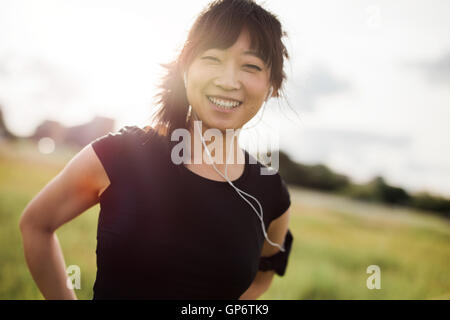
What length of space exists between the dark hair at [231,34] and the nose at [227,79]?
11 centimetres

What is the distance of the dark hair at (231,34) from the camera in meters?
1.51

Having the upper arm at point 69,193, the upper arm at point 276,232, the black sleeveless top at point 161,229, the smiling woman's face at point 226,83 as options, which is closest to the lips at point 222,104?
the smiling woman's face at point 226,83

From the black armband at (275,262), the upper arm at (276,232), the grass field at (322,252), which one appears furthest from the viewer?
the grass field at (322,252)

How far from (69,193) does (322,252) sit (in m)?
6.38

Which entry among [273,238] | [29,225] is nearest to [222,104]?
[273,238]

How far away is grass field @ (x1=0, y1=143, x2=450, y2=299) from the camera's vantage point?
4.31m

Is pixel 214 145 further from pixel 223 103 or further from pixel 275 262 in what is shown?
pixel 275 262

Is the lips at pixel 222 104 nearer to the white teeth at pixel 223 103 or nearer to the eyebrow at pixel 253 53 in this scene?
the white teeth at pixel 223 103

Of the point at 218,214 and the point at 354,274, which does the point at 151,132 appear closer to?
the point at 218,214

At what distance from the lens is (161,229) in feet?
4.71

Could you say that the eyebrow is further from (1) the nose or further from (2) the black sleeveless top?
(2) the black sleeveless top
